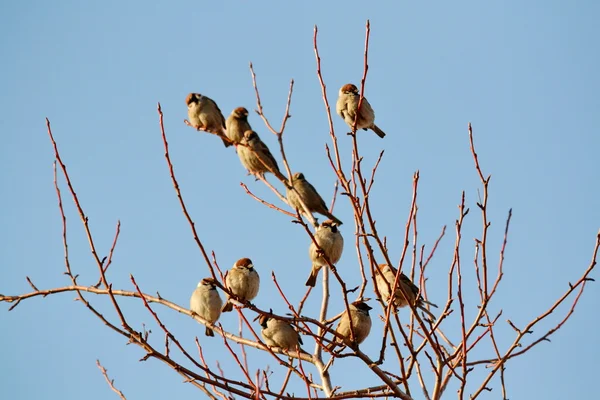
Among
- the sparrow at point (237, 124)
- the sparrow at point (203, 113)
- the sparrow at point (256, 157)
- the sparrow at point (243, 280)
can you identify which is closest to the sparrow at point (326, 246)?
the sparrow at point (243, 280)

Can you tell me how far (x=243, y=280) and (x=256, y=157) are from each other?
1.59 meters

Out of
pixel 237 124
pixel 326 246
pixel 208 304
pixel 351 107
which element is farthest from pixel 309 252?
pixel 237 124

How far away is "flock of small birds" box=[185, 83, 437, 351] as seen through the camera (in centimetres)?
593

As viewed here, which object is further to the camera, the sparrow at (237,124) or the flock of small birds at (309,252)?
the sparrow at (237,124)

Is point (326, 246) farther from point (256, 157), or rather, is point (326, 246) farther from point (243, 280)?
point (256, 157)

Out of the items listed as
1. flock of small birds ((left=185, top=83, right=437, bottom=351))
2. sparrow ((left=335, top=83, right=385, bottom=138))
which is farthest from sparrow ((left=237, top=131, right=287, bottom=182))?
sparrow ((left=335, top=83, right=385, bottom=138))

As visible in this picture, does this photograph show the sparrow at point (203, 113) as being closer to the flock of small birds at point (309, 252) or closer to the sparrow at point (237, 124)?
the flock of small birds at point (309, 252)

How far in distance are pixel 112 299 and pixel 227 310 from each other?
2919mm

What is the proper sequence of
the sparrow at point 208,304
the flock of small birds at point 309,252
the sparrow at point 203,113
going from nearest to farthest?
the flock of small birds at point 309,252, the sparrow at point 208,304, the sparrow at point 203,113

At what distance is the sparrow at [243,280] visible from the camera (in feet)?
20.5

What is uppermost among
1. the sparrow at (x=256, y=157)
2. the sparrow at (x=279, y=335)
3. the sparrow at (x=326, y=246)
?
the sparrow at (x=256, y=157)

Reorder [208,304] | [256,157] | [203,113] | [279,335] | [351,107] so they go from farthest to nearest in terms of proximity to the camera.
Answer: [203,113] → [351,107] → [256,157] → [208,304] → [279,335]

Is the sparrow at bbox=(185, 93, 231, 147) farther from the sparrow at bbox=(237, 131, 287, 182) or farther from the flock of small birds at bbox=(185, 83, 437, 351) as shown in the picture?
the sparrow at bbox=(237, 131, 287, 182)

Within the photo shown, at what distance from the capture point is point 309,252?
6.36 meters
